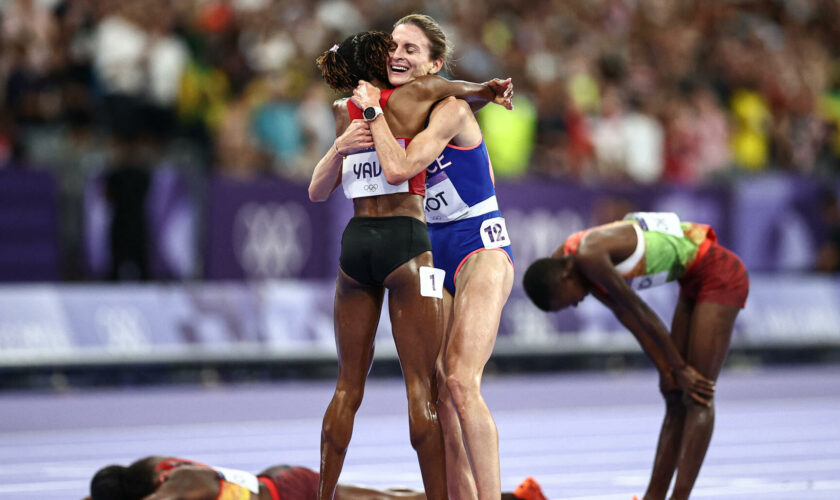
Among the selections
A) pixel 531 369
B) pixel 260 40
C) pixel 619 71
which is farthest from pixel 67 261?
pixel 619 71

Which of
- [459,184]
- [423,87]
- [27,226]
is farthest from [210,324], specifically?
[423,87]

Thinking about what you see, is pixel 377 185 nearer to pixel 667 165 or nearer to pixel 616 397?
pixel 616 397

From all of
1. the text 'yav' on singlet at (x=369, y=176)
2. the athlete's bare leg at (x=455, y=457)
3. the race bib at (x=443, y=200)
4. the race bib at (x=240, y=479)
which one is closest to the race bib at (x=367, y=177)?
the text 'yav' on singlet at (x=369, y=176)

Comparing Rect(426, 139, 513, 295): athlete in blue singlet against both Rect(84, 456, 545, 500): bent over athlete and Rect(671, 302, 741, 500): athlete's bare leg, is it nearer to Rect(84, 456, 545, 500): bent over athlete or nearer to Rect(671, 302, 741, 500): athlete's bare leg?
Rect(84, 456, 545, 500): bent over athlete

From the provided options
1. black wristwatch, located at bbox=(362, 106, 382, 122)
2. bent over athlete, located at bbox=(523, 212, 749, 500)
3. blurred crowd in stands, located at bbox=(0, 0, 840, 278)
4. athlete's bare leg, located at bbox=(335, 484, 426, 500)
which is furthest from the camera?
blurred crowd in stands, located at bbox=(0, 0, 840, 278)

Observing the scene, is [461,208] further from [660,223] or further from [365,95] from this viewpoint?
[660,223]

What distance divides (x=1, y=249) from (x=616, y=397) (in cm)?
633

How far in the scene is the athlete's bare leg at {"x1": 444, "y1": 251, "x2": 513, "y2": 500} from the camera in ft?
18.5

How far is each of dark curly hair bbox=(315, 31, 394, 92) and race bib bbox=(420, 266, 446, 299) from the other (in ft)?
3.13

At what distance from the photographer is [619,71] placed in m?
17.2

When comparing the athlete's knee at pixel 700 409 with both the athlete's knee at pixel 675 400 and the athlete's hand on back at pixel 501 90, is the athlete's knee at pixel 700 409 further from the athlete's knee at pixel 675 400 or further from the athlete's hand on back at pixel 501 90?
the athlete's hand on back at pixel 501 90

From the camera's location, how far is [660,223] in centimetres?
692

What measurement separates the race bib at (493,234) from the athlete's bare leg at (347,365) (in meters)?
0.66

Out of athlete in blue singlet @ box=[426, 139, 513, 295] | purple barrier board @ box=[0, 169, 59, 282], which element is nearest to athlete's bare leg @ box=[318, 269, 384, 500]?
athlete in blue singlet @ box=[426, 139, 513, 295]
